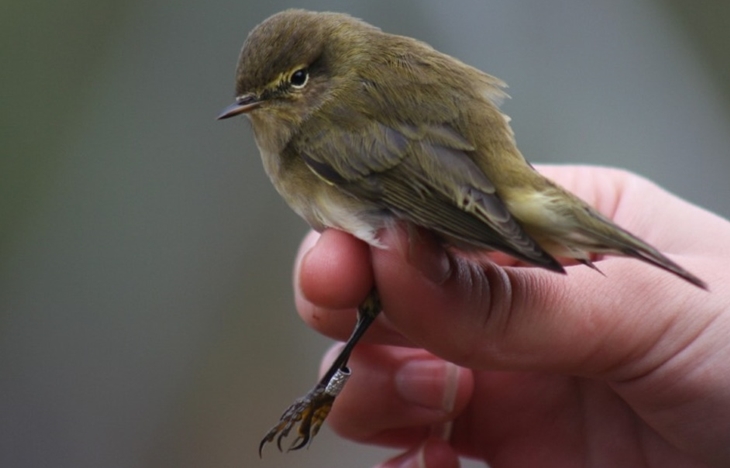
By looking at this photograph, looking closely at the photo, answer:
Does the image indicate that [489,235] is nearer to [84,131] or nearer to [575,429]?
[575,429]

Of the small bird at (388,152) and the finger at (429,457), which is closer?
the small bird at (388,152)

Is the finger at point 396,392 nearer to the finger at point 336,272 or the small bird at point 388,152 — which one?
the small bird at point 388,152

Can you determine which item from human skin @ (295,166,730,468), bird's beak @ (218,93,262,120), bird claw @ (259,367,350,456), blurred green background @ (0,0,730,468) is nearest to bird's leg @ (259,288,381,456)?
bird claw @ (259,367,350,456)

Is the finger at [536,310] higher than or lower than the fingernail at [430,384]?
higher

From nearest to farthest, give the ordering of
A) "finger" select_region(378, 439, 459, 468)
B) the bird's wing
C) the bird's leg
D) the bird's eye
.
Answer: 1. the bird's wing
2. the bird's leg
3. the bird's eye
4. "finger" select_region(378, 439, 459, 468)

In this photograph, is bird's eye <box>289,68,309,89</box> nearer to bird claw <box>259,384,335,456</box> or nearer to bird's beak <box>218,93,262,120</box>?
bird's beak <box>218,93,262,120</box>

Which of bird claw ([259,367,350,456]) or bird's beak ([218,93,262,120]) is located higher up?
bird's beak ([218,93,262,120])

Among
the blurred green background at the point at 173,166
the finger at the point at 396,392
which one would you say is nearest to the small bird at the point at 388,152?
the finger at the point at 396,392
